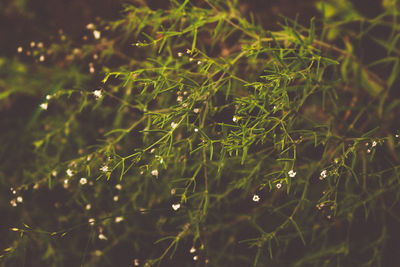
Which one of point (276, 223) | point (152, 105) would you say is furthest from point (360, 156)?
point (152, 105)

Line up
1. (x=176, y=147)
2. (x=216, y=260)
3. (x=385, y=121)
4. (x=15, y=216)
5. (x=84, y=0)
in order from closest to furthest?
(x=176, y=147) → (x=385, y=121) → (x=216, y=260) → (x=15, y=216) → (x=84, y=0)

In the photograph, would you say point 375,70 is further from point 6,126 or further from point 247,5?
point 6,126

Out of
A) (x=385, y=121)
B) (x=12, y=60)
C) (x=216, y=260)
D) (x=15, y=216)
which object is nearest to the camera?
(x=385, y=121)

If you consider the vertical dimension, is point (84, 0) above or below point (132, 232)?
above

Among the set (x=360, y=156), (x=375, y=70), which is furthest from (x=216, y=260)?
(x=375, y=70)

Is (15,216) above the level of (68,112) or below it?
below

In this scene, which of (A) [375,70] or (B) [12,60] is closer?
(A) [375,70]

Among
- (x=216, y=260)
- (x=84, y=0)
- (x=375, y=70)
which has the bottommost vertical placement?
(x=216, y=260)

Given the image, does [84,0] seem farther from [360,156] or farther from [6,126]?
[360,156]

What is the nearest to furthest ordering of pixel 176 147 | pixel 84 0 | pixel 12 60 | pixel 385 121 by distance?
pixel 176 147 < pixel 385 121 < pixel 12 60 < pixel 84 0
